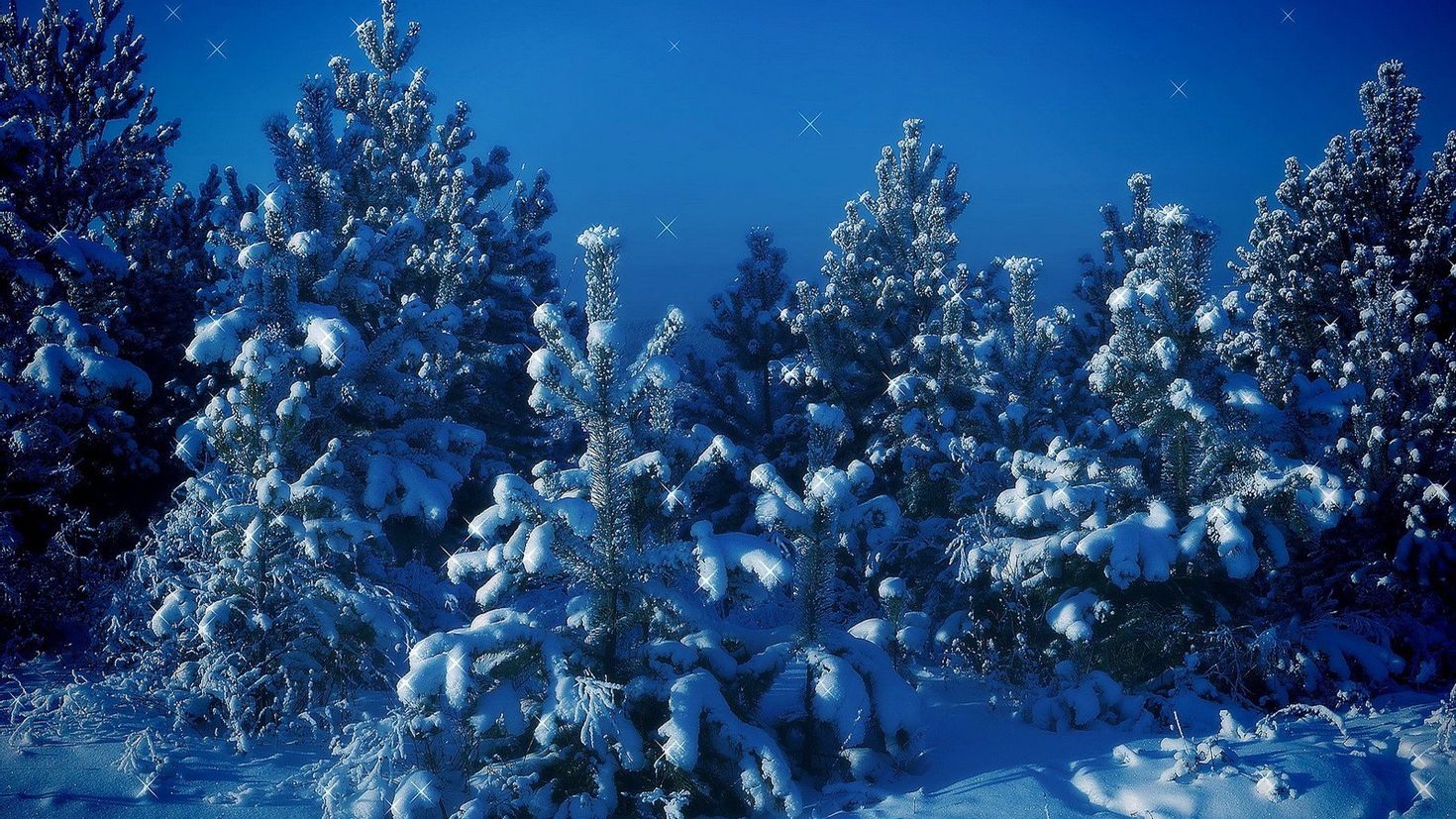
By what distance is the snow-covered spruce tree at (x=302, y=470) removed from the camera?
6.00 meters

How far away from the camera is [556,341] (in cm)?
494

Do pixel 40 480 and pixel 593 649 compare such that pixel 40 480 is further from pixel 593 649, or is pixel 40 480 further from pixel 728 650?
pixel 728 650

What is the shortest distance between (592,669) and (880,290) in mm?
8641

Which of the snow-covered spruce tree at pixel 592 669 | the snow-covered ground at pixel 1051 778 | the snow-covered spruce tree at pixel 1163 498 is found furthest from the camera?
the snow-covered spruce tree at pixel 1163 498

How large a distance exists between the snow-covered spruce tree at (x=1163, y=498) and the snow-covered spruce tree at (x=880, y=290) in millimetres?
4049

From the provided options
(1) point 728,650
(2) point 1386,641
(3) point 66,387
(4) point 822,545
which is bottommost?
(2) point 1386,641

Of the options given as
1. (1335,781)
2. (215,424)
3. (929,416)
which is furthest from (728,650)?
(929,416)

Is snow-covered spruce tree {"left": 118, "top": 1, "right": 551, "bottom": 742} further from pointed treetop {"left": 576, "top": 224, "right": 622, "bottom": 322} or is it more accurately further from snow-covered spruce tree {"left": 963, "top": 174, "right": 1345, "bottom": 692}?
snow-covered spruce tree {"left": 963, "top": 174, "right": 1345, "bottom": 692}

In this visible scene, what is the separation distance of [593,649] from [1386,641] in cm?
716

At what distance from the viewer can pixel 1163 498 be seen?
7.20 meters

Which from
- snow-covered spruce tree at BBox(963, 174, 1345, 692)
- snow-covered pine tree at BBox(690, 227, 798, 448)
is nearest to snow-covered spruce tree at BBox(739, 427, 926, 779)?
snow-covered spruce tree at BBox(963, 174, 1345, 692)

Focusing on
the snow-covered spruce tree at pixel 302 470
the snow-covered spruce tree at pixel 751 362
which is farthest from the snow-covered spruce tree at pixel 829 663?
the snow-covered spruce tree at pixel 751 362

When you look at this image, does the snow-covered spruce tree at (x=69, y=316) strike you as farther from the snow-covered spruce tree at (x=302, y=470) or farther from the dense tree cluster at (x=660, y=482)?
the snow-covered spruce tree at (x=302, y=470)

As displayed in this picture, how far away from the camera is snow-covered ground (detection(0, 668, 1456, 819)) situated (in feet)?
15.1
